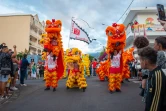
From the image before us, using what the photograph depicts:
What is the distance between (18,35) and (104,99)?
41.3 m

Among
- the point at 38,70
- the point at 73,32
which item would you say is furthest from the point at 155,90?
the point at 38,70

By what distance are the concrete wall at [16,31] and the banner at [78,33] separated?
111 ft

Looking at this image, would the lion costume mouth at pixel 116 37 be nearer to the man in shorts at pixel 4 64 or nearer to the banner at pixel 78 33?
the man in shorts at pixel 4 64

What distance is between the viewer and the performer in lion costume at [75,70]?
8922mm

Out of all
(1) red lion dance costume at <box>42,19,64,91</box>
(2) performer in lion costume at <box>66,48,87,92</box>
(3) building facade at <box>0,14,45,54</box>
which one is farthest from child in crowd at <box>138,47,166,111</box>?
(3) building facade at <box>0,14,45,54</box>

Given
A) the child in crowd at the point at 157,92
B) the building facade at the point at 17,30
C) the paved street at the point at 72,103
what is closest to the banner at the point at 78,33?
the paved street at the point at 72,103

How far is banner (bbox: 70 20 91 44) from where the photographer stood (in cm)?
1290

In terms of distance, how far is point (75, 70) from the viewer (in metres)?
9.07

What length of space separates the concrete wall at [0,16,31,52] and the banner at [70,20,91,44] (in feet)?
111

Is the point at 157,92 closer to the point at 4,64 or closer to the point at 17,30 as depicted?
the point at 4,64

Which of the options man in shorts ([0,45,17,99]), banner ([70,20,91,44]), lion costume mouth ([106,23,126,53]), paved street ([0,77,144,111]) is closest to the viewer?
paved street ([0,77,144,111])

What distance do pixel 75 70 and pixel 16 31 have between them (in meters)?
39.8

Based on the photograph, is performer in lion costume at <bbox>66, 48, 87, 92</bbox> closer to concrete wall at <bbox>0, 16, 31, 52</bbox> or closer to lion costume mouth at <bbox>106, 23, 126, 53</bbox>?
lion costume mouth at <bbox>106, 23, 126, 53</bbox>

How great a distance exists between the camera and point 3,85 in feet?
23.0
